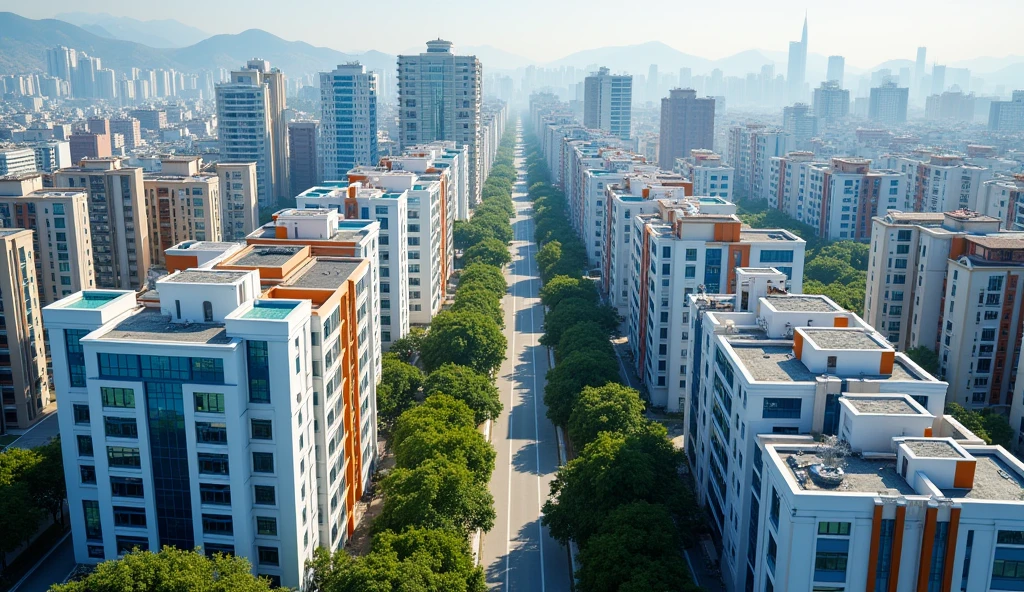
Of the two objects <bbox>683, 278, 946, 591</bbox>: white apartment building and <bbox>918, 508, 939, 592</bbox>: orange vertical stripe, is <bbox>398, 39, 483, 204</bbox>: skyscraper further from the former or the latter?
<bbox>918, 508, 939, 592</bbox>: orange vertical stripe

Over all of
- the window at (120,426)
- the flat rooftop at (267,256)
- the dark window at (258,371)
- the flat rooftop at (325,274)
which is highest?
the flat rooftop at (267,256)

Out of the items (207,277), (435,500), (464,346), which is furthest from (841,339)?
(464,346)

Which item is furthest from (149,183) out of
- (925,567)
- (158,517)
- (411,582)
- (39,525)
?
(925,567)

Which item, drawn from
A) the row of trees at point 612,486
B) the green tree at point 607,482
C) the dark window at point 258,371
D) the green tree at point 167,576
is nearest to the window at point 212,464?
the dark window at point 258,371

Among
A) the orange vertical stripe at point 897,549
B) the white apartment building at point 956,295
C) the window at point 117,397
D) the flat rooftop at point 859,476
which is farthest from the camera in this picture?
the white apartment building at point 956,295

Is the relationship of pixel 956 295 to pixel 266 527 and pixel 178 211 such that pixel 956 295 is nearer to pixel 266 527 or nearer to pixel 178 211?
pixel 266 527

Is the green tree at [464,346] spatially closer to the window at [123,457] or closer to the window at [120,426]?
the window at [123,457]
